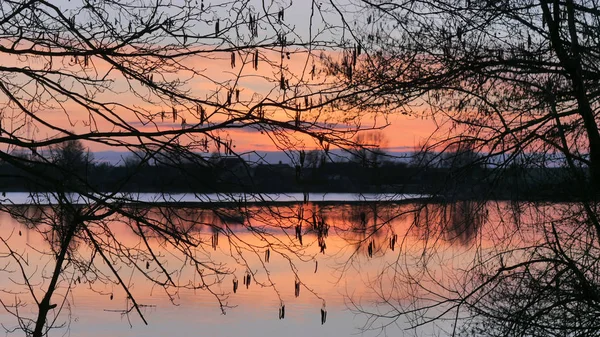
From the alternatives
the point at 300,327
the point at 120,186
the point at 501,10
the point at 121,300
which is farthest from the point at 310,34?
the point at 121,300

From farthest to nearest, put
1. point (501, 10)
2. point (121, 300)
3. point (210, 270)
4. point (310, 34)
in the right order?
point (121, 300) → point (501, 10) → point (210, 270) → point (310, 34)

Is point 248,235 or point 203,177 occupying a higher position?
point 203,177

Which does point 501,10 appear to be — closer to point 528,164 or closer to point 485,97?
point 485,97

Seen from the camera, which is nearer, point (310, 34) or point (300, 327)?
point (310, 34)

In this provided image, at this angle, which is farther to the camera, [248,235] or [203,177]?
[248,235]

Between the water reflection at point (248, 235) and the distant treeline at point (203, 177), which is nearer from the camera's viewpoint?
the distant treeline at point (203, 177)

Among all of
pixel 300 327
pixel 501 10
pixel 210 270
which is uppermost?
pixel 501 10

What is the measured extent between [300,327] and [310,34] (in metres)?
8.72

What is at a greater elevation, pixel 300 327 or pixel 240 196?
pixel 240 196

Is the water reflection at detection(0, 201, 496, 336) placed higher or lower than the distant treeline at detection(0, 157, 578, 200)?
lower

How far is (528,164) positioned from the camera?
6.24 m

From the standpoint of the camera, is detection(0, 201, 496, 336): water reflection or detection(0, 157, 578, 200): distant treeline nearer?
detection(0, 157, 578, 200): distant treeline

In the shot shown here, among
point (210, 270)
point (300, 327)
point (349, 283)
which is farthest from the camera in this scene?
point (349, 283)

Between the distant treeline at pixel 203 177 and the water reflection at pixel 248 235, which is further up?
the distant treeline at pixel 203 177
